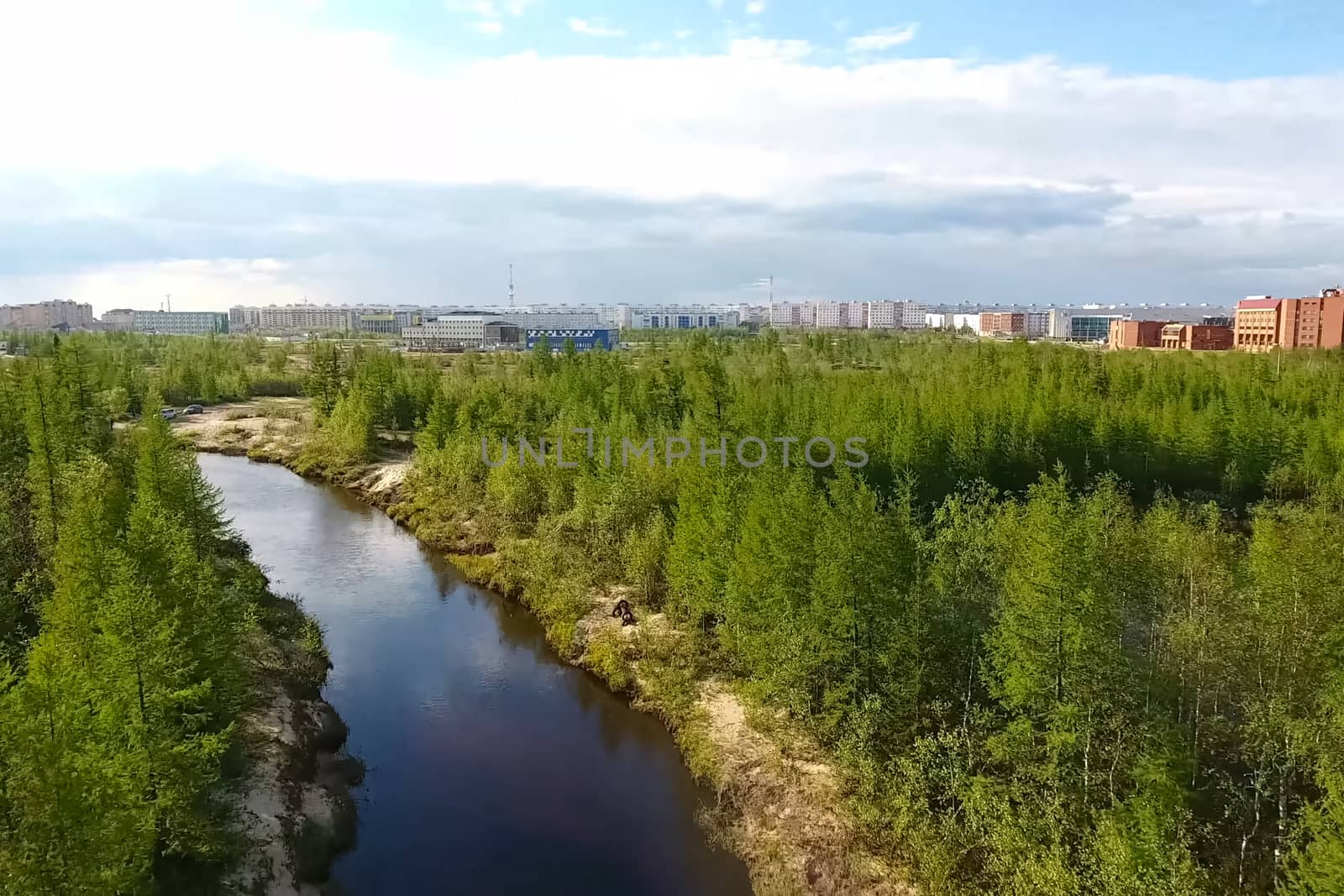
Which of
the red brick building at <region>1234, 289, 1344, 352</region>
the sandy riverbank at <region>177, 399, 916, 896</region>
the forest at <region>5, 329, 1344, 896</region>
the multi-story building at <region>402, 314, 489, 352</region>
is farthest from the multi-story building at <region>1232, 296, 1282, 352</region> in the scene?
the multi-story building at <region>402, 314, 489, 352</region>

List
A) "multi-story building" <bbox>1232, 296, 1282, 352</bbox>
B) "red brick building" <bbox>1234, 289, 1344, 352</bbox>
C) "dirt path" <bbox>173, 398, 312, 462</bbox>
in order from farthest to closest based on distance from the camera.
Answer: "multi-story building" <bbox>1232, 296, 1282, 352</bbox>, "red brick building" <bbox>1234, 289, 1344, 352</bbox>, "dirt path" <bbox>173, 398, 312, 462</bbox>

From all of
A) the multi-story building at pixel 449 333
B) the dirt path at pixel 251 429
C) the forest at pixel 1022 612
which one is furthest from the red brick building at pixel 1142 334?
the multi-story building at pixel 449 333

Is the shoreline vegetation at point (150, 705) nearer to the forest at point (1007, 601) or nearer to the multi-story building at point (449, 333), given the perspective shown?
the forest at point (1007, 601)

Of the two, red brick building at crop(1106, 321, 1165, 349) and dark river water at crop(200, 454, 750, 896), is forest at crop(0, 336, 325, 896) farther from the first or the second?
red brick building at crop(1106, 321, 1165, 349)

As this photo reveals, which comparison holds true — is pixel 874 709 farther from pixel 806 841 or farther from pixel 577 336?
pixel 577 336

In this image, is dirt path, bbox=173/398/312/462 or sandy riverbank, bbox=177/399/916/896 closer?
sandy riverbank, bbox=177/399/916/896

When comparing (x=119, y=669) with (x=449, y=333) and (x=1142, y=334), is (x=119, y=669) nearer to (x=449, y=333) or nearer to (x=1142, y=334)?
(x=1142, y=334)

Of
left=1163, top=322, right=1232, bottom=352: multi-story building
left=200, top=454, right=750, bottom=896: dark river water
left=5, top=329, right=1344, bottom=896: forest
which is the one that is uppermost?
left=1163, top=322, right=1232, bottom=352: multi-story building

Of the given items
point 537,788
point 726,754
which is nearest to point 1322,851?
point 726,754
